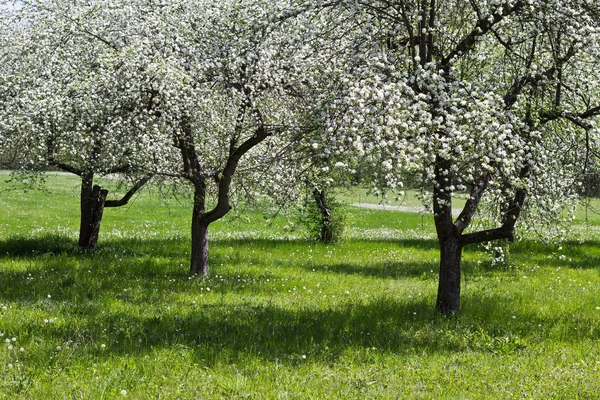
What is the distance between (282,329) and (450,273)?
3318mm

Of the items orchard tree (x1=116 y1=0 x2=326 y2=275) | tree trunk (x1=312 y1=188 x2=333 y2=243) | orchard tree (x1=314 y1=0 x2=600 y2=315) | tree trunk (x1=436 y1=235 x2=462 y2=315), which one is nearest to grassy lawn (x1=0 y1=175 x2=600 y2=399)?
tree trunk (x1=436 y1=235 x2=462 y2=315)

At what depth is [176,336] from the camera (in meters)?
9.63

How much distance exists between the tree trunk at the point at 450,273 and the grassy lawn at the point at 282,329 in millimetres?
325

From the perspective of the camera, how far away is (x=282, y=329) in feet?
34.2

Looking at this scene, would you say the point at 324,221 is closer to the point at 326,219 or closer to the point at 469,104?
the point at 326,219

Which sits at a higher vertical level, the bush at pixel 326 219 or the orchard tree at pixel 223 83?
the orchard tree at pixel 223 83

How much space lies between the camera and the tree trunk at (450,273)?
38.2 feet

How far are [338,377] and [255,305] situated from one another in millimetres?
4913

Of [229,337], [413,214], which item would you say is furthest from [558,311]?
[413,214]

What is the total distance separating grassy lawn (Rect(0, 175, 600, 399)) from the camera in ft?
24.9

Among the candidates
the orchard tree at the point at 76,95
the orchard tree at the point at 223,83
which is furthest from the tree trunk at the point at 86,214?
the orchard tree at the point at 223,83

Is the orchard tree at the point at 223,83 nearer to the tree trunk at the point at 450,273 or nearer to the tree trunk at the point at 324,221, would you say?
the tree trunk at the point at 450,273

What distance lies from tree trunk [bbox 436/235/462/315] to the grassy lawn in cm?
32

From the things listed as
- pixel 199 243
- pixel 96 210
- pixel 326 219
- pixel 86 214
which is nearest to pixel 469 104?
pixel 199 243
